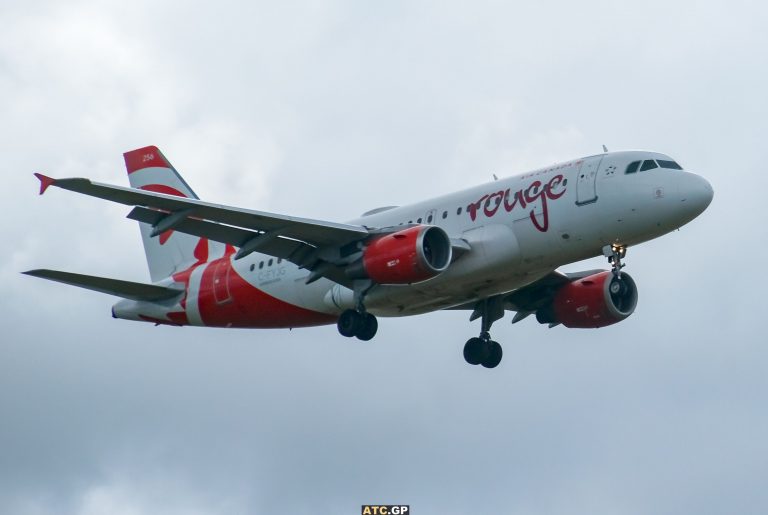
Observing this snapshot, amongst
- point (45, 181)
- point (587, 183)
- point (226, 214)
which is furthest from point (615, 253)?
point (45, 181)

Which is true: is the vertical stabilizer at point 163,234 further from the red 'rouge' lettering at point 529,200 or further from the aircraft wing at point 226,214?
the red 'rouge' lettering at point 529,200

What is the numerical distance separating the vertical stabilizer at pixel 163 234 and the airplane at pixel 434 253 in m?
1.47

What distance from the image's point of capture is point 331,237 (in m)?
52.8

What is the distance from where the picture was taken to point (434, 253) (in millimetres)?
50969

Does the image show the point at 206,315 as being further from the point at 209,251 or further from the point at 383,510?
the point at 383,510

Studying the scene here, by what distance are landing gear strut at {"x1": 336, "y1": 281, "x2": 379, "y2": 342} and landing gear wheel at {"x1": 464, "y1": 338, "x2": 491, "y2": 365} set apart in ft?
20.0

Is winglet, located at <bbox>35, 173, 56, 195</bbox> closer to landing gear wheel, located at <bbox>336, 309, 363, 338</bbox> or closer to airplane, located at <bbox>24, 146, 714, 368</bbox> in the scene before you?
airplane, located at <bbox>24, 146, 714, 368</bbox>

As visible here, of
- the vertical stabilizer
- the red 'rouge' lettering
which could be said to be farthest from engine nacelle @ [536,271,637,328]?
the vertical stabilizer

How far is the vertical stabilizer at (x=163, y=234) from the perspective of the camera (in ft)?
201

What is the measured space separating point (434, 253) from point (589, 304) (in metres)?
8.33

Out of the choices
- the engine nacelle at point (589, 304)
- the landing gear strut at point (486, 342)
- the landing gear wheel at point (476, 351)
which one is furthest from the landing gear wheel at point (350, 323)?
the engine nacelle at point (589, 304)

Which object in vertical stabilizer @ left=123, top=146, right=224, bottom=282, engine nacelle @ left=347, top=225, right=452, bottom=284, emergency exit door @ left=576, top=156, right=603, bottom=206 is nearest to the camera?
emergency exit door @ left=576, top=156, right=603, bottom=206

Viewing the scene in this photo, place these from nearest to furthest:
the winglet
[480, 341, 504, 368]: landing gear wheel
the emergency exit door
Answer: the winglet, the emergency exit door, [480, 341, 504, 368]: landing gear wheel

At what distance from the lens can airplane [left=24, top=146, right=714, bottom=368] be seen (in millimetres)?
49656
